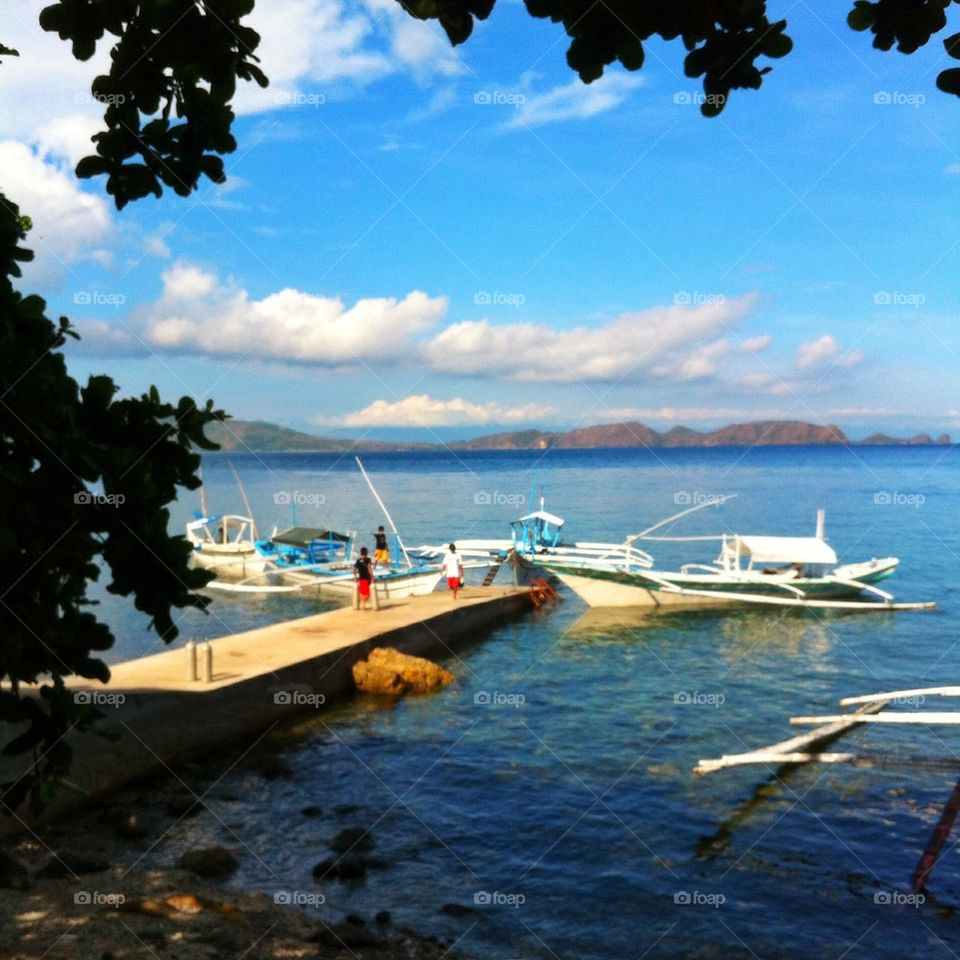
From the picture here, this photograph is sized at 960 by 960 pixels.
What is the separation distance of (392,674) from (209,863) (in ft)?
26.2

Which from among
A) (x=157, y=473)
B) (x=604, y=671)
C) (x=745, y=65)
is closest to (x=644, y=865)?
(x=157, y=473)

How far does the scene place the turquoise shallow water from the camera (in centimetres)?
977

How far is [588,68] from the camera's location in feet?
12.7

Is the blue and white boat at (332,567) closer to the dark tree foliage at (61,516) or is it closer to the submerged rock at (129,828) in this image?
the submerged rock at (129,828)

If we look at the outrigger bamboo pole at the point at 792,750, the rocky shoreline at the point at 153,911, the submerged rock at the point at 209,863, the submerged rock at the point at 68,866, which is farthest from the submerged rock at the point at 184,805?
the outrigger bamboo pole at the point at 792,750

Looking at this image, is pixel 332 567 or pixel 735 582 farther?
pixel 735 582

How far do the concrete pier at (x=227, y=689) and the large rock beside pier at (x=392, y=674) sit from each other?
286 mm

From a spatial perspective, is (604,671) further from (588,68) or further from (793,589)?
(588,68)

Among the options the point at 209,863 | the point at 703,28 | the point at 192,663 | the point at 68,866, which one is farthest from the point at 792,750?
the point at 703,28

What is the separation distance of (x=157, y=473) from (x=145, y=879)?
6.99 meters

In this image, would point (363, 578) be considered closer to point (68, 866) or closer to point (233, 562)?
point (68, 866)

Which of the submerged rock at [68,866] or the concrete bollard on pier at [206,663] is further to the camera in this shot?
the concrete bollard on pier at [206,663]

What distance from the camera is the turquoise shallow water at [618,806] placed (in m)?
9.77

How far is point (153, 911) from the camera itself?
29.1 feet
